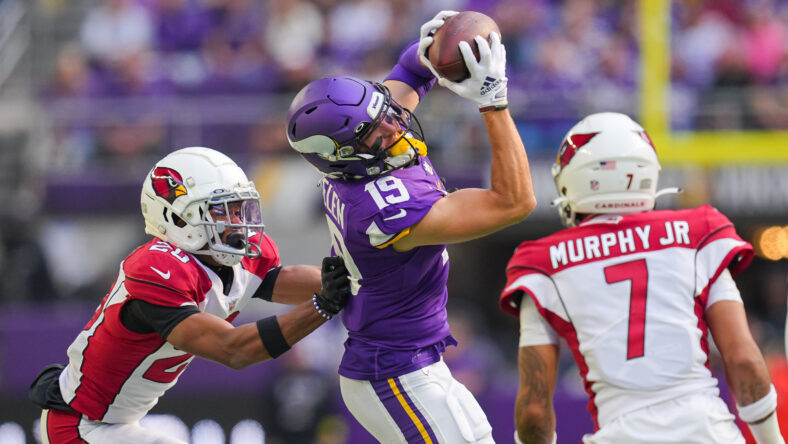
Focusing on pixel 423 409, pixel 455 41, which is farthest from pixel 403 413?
pixel 455 41

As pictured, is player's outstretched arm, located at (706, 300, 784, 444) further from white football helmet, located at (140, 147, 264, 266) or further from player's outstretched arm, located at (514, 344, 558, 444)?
white football helmet, located at (140, 147, 264, 266)

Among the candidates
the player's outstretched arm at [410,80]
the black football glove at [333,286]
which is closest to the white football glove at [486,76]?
the player's outstretched arm at [410,80]

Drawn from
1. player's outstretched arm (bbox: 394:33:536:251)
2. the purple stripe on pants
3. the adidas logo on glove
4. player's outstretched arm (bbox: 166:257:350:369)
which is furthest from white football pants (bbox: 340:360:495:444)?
the adidas logo on glove

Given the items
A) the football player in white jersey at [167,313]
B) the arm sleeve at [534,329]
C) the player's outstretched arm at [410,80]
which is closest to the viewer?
the arm sleeve at [534,329]

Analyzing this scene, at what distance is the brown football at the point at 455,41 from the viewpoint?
365 centimetres

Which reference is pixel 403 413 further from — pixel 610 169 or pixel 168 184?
pixel 168 184

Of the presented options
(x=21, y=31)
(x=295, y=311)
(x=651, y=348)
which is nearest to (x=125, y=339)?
(x=295, y=311)

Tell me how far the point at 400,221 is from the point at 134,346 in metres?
1.29

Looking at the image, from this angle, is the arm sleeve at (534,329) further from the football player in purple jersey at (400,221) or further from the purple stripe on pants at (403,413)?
the purple stripe on pants at (403,413)

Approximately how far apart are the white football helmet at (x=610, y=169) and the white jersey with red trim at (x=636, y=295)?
10 centimetres

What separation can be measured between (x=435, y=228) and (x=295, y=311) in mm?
682

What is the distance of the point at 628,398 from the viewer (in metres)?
3.54

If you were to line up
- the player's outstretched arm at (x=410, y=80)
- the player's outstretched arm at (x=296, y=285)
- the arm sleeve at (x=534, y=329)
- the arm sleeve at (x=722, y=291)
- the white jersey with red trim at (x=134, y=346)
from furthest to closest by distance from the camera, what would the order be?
the player's outstretched arm at (x=296, y=285), the player's outstretched arm at (x=410, y=80), the white jersey with red trim at (x=134, y=346), the arm sleeve at (x=534, y=329), the arm sleeve at (x=722, y=291)

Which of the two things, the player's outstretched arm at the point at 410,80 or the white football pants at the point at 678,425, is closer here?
the white football pants at the point at 678,425
